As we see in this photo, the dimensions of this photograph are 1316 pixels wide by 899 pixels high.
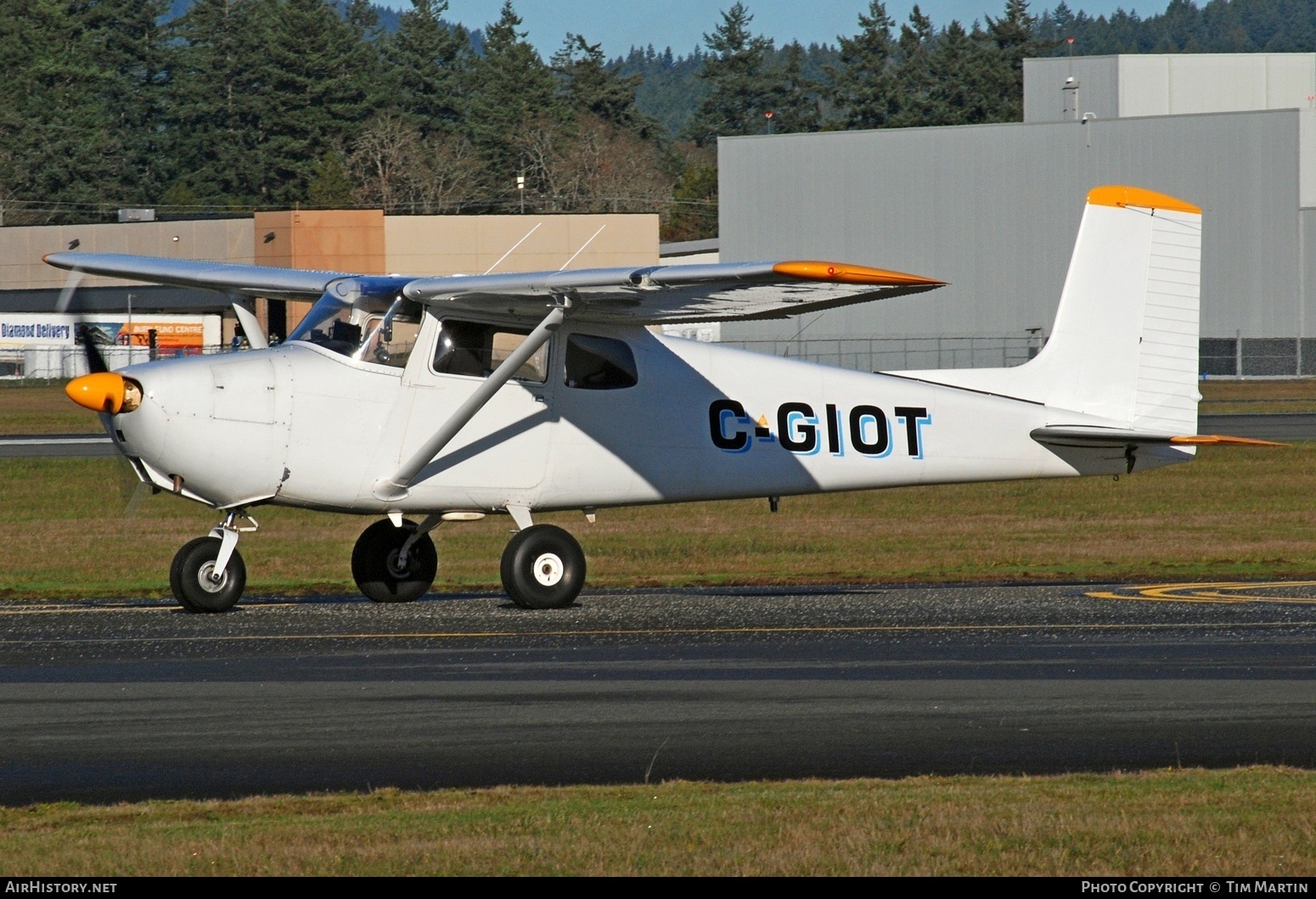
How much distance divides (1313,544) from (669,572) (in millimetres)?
7646

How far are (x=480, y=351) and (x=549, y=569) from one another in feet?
5.88

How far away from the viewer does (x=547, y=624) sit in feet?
41.8

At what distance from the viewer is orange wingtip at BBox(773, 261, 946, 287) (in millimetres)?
11195

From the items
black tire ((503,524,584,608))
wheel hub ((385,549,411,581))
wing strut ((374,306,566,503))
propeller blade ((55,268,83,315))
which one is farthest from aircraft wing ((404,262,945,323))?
propeller blade ((55,268,83,315))

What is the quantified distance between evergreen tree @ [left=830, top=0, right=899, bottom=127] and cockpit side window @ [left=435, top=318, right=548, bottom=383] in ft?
339

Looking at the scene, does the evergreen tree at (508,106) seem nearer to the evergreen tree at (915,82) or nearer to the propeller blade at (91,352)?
the evergreen tree at (915,82)

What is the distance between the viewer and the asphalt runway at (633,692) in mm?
7719

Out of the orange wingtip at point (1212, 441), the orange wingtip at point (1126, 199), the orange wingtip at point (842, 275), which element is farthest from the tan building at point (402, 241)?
the orange wingtip at point (842, 275)

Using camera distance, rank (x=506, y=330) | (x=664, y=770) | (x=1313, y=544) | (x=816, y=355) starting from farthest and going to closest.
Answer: (x=816, y=355), (x=1313, y=544), (x=506, y=330), (x=664, y=770)

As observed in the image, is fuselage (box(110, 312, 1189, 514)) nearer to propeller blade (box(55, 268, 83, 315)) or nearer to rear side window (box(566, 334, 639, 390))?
rear side window (box(566, 334, 639, 390))

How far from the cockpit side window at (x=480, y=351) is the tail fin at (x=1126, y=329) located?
4027 mm

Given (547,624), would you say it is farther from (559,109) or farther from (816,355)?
Answer: (559,109)

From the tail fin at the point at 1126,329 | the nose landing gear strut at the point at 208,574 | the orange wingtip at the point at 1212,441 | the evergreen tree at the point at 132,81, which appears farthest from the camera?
the evergreen tree at the point at 132,81
